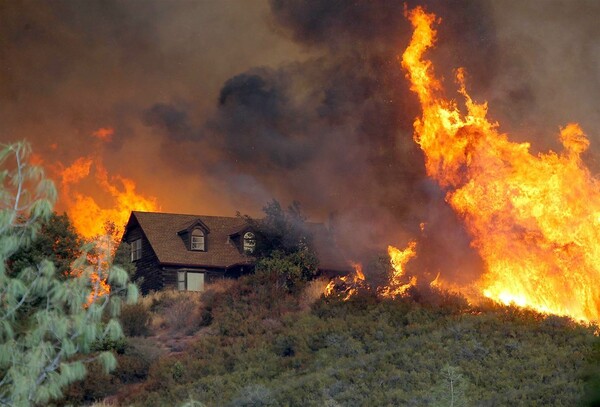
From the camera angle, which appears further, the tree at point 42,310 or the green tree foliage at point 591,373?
the green tree foliage at point 591,373

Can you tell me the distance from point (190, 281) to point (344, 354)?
71.1 feet

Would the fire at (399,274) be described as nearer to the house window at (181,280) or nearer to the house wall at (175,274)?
the house wall at (175,274)

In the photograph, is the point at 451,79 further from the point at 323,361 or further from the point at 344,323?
the point at 323,361

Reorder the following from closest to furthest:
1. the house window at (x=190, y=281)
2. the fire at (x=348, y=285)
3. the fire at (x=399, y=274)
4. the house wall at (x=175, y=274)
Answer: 1. the fire at (x=399, y=274)
2. the fire at (x=348, y=285)
3. the house wall at (x=175, y=274)
4. the house window at (x=190, y=281)

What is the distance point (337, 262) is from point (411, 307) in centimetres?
1227

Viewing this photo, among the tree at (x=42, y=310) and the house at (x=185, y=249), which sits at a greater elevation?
the house at (x=185, y=249)

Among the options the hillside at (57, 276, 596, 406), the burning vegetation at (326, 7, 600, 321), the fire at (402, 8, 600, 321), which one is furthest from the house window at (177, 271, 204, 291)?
the fire at (402, 8, 600, 321)

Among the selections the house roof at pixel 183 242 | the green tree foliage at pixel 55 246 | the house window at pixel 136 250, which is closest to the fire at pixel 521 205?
the house roof at pixel 183 242

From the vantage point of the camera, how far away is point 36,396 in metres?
16.2

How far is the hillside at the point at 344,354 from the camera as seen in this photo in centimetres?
2731

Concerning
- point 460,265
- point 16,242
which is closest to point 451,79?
point 460,265

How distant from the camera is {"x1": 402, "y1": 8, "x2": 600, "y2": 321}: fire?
35.3 m

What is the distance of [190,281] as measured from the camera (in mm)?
52594

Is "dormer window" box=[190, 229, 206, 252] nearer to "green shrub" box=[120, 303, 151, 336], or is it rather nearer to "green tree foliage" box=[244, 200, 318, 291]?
"green tree foliage" box=[244, 200, 318, 291]
